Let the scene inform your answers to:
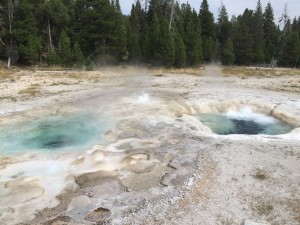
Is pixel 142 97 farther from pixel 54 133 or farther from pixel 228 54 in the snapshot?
pixel 228 54

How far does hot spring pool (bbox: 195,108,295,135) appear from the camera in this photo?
15203mm

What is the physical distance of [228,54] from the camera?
46.5 m

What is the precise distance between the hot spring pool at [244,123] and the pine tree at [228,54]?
97.8 feet

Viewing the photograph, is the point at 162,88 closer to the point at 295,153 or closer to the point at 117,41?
the point at 295,153

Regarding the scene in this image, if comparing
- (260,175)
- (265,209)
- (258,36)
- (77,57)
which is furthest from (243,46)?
(265,209)

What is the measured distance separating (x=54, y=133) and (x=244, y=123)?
8672 millimetres

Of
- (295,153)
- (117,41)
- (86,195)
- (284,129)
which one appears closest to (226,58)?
(117,41)

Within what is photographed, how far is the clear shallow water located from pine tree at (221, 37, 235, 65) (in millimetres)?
34085

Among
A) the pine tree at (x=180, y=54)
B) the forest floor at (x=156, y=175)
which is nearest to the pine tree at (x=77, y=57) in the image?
the pine tree at (x=180, y=54)

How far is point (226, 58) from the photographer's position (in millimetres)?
46875

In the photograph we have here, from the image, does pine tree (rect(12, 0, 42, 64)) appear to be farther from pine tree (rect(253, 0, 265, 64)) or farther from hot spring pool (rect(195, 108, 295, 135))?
pine tree (rect(253, 0, 265, 64))

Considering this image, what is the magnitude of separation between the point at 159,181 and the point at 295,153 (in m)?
4.70

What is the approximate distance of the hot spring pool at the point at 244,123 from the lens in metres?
15.2

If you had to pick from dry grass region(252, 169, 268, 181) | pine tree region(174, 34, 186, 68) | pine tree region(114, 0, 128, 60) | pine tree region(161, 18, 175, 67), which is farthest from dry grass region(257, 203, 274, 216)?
pine tree region(114, 0, 128, 60)
